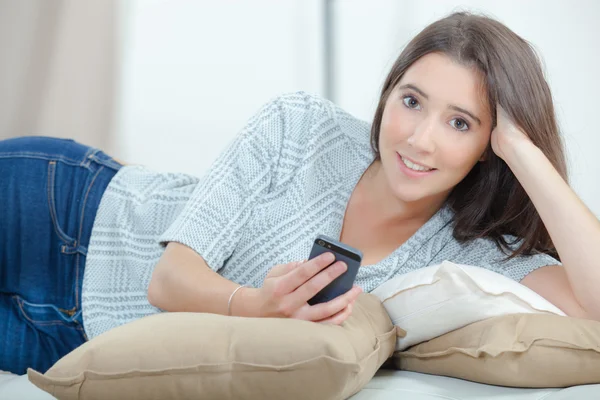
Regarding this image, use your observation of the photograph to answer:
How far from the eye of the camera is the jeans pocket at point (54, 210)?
6.05 ft

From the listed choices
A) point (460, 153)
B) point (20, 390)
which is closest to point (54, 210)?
point (20, 390)

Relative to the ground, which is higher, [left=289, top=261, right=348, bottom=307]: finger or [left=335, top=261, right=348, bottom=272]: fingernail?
[left=335, top=261, right=348, bottom=272]: fingernail

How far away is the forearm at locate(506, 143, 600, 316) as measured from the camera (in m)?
1.49

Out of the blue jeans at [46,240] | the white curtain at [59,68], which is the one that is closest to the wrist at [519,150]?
the blue jeans at [46,240]

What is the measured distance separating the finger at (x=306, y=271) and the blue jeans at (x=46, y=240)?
75 cm

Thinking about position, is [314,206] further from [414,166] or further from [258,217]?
[414,166]

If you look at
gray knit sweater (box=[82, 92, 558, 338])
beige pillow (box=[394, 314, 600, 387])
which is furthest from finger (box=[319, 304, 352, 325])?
gray knit sweater (box=[82, 92, 558, 338])

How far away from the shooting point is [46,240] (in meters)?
1.86

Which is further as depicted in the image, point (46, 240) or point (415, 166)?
point (46, 240)

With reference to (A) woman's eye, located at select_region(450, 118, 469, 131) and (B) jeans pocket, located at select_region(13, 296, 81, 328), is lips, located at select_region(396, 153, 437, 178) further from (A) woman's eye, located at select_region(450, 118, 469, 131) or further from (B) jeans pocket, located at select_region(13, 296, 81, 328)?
(B) jeans pocket, located at select_region(13, 296, 81, 328)

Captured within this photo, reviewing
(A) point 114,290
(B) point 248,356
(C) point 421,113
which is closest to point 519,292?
(C) point 421,113

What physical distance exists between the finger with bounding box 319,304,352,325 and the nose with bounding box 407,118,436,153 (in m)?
0.44

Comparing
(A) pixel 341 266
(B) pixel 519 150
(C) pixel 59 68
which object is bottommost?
(C) pixel 59 68

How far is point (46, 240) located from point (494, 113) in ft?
3.61
